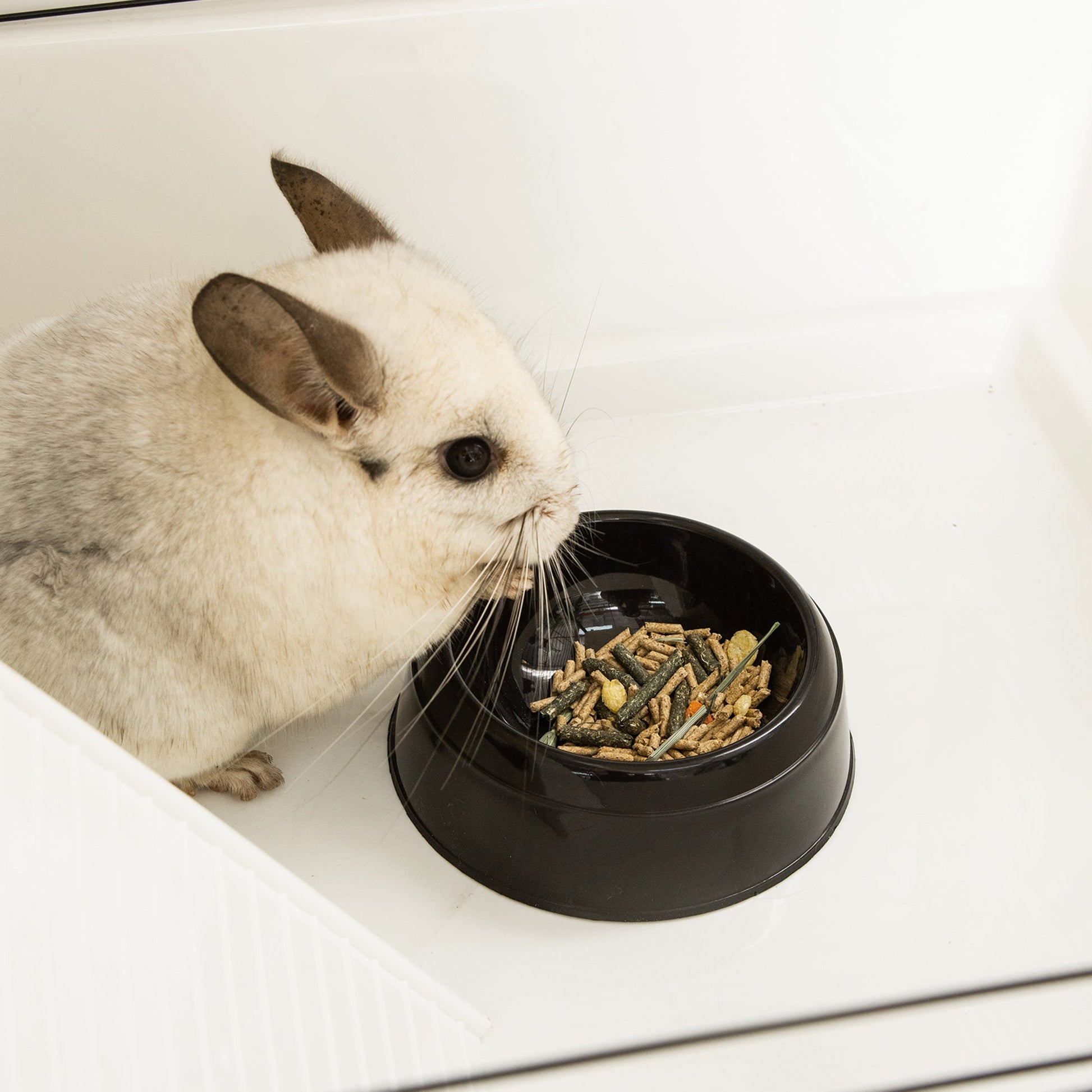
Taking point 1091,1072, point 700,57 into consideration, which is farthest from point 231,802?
point 700,57

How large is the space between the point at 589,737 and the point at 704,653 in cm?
18

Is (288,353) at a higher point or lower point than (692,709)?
higher

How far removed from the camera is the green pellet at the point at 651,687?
4.11 ft

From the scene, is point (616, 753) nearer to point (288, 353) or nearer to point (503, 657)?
point (503, 657)

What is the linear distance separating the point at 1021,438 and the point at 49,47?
135 cm

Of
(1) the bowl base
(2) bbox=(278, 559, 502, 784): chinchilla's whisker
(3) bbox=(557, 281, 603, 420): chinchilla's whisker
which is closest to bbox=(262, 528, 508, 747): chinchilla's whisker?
(2) bbox=(278, 559, 502, 784): chinchilla's whisker

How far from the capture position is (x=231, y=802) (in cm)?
125

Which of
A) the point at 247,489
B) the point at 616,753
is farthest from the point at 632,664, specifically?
the point at 247,489

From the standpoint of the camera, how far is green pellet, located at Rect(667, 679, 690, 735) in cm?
124

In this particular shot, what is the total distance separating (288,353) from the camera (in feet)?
2.99

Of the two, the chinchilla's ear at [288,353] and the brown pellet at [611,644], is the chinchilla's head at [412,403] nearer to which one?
the chinchilla's ear at [288,353]

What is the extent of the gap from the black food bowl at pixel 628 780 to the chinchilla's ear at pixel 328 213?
0.39 m

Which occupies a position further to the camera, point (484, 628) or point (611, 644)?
point (611, 644)

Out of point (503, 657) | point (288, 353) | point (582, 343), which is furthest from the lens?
point (582, 343)
